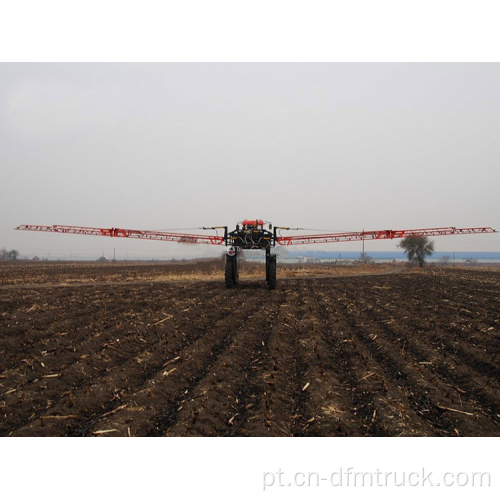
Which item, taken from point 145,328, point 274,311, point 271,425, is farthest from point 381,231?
point 271,425

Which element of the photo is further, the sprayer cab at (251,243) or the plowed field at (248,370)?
the sprayer cab at (251,243)

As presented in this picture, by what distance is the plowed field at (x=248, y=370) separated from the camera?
5.71 metres

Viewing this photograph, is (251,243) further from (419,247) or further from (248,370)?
(419,247)

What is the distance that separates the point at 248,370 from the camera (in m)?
8.01

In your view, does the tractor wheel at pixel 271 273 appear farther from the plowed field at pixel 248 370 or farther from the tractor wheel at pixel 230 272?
the plowed field at pixel 248 370

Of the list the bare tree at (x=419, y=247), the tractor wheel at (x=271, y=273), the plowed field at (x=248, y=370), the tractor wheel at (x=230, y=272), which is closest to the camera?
the plowed field at (x=248, y=370)

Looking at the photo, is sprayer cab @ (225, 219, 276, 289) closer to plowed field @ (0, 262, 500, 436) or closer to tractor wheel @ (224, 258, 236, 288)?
tractor wheel @ (224, 258, 236, 288)

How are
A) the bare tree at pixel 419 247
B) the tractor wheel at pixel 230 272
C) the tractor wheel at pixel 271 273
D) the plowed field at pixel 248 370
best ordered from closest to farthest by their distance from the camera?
the plowed field at pixel 248 370, the tractor wheel at pixel 271 273, the tractor wheel at pixel 230 272, the bare tree at pixel 419 247

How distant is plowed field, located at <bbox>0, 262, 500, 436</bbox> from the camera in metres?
5.71

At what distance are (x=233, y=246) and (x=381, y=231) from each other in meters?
9.90

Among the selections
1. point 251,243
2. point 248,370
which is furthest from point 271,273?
point 248,370

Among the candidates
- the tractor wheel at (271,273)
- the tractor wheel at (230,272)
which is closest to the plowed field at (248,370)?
the tractor wheel at (271,273)

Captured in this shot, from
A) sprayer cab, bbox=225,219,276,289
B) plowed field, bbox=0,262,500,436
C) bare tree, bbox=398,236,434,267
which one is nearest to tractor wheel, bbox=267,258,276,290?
sprayer cab, bbox=225,219,276,289

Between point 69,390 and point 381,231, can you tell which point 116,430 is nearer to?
point 69,390
